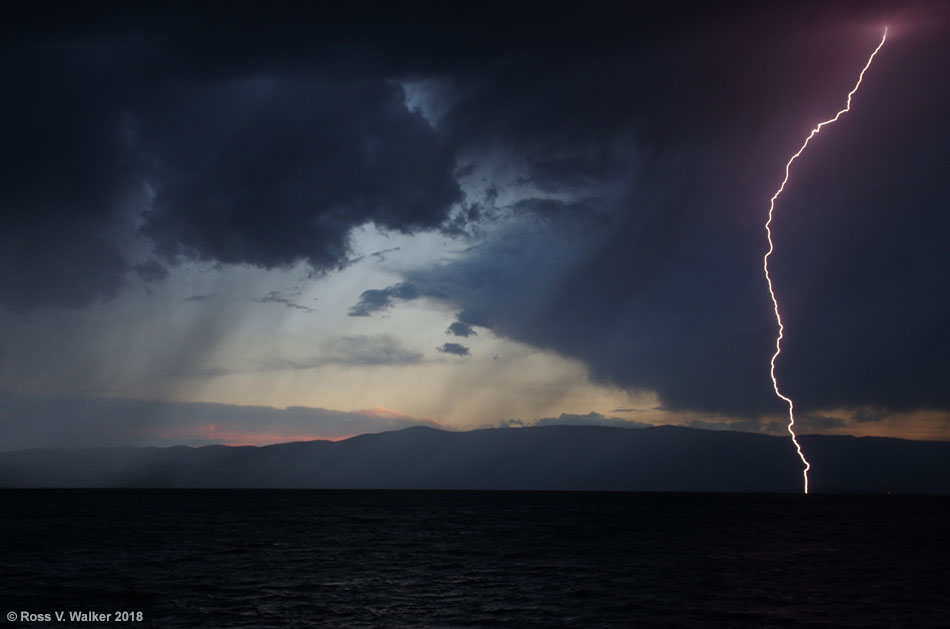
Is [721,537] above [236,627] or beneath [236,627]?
beneath

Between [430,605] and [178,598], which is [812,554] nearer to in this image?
[430,605]

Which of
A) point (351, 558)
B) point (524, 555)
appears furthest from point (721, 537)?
point (351, 558)

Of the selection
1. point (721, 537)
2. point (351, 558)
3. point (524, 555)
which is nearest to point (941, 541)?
point (721, 537)

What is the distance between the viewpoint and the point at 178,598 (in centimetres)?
3102

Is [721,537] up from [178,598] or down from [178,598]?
down

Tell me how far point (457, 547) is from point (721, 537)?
28562mm

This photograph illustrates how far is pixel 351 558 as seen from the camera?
158 feet

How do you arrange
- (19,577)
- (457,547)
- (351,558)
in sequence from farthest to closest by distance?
(457,547)
(351,558)
(19,577)

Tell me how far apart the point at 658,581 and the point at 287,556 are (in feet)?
82.9

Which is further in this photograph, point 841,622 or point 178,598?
point 178,598

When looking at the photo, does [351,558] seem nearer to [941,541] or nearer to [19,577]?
[19,577]

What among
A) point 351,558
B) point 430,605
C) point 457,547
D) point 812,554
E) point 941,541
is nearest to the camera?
point 430,605

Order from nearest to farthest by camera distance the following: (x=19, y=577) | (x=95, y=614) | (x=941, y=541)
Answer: (x=95, y=614) < (x=19, y=577) < (x=941, y=541)

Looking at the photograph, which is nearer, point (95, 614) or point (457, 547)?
point (95, 614)
